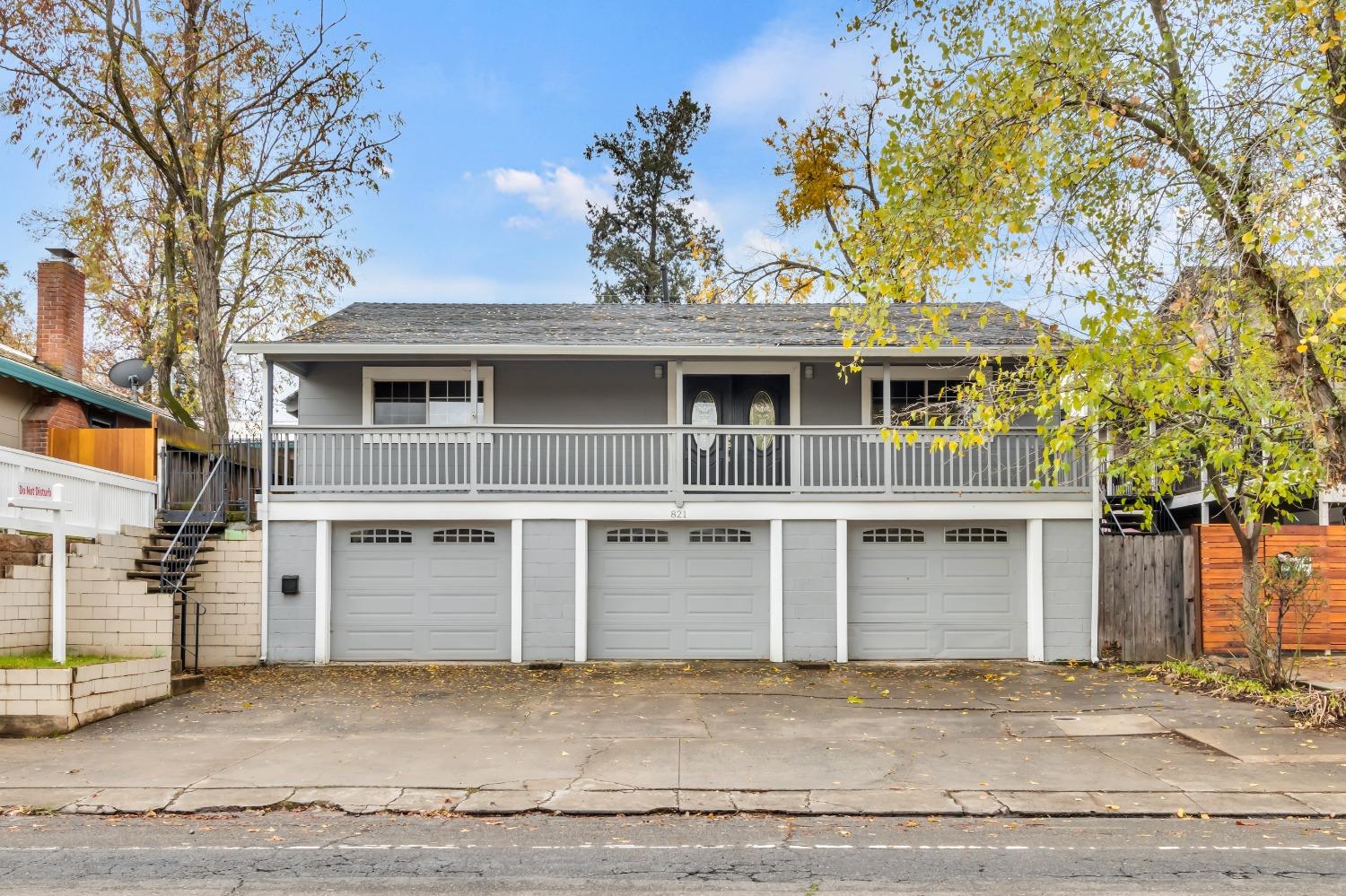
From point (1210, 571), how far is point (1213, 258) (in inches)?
266

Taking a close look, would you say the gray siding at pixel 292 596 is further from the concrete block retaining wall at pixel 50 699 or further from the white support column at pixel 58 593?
the concrete block retaining wall at pixel 50 699

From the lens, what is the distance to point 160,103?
21938 mm

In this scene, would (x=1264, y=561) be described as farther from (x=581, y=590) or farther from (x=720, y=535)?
(x=581, y=590)

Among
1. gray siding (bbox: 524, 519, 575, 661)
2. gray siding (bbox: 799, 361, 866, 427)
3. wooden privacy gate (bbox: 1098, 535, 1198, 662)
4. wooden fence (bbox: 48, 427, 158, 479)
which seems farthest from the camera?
wooden fence (bbox: 48, 427, 158, 479)

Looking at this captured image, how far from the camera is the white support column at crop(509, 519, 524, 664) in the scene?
48.6 ft

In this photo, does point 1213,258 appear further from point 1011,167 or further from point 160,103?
point 160,103

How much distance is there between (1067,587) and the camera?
48.6ft

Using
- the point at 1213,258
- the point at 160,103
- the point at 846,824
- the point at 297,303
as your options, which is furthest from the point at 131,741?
the point at 297,303

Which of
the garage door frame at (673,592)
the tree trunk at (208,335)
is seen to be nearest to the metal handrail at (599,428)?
the garage door frame at (673,592)

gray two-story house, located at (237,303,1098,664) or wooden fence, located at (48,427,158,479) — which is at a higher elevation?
wooden fence, located at (48,427,158,479)

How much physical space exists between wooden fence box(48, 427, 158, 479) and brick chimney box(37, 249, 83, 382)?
270 centimetres

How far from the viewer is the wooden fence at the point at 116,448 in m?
17.7

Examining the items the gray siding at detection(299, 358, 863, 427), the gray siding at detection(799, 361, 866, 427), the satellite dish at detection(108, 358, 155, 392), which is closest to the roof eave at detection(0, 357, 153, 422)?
the satellite dish at detection(108, 358, 155, 392)

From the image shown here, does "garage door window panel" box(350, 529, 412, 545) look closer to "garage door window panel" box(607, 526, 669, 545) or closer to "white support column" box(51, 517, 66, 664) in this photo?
"garage door window panel" box(607, 526, 669, 545)
